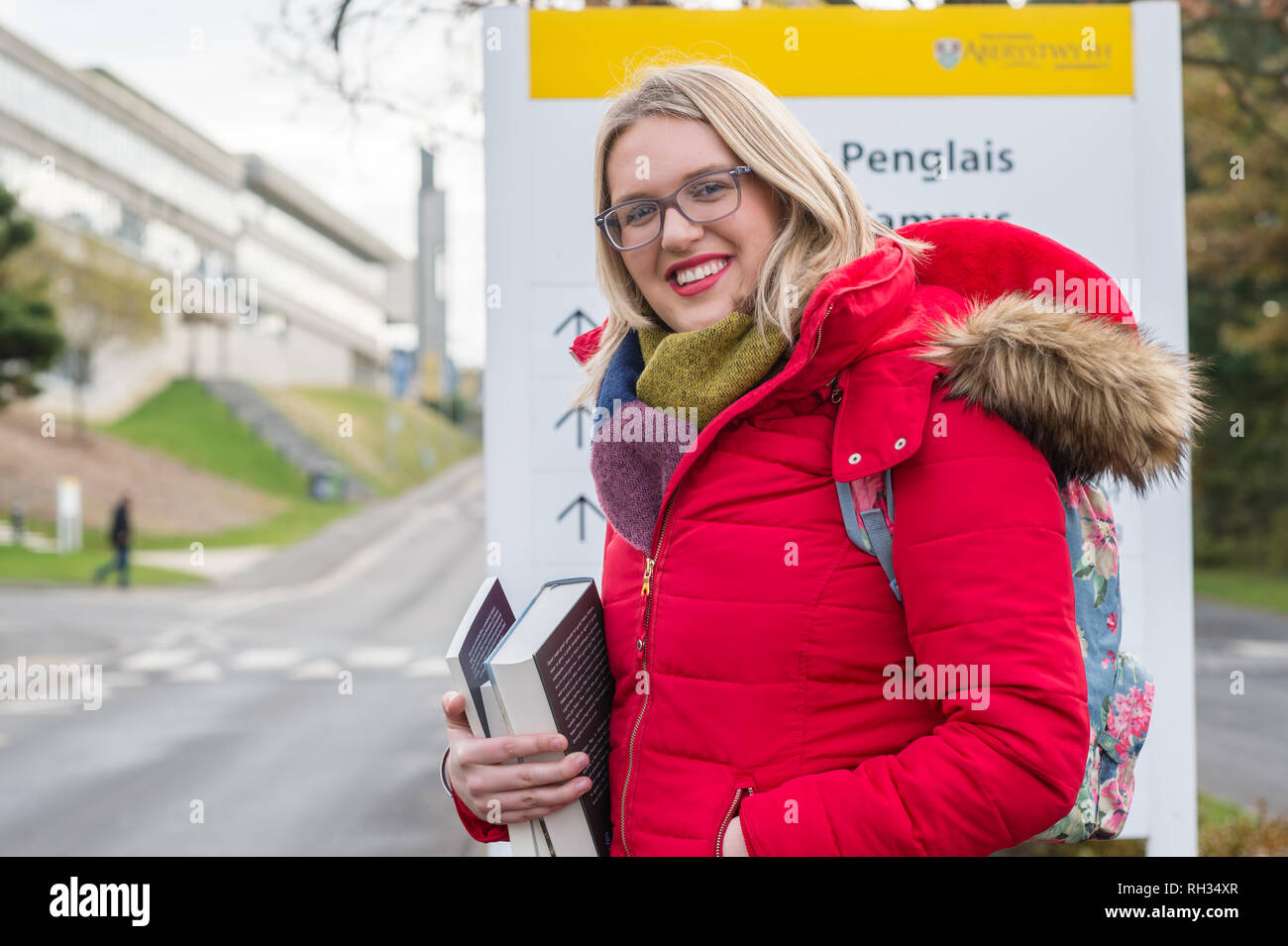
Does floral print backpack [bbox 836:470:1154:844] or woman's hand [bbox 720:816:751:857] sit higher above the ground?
floral print backpack [bbox 836:470:1154:844]

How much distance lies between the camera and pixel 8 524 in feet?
80.6

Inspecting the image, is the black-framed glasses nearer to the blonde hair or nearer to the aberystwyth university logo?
the blonde hair

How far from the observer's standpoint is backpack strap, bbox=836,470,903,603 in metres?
1.46

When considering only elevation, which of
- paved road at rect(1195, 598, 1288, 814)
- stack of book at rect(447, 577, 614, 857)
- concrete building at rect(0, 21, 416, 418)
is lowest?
paved road at rect(1195, 598, 1288, 814)

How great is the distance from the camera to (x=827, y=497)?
1.51m

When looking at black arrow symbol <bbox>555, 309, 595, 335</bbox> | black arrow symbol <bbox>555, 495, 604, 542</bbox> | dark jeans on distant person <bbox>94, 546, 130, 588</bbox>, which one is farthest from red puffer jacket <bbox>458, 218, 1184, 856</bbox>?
dark jeans on distant person <bbox>94, 546, 130, 588</bbox>

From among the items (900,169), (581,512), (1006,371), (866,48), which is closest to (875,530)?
(1006,371)

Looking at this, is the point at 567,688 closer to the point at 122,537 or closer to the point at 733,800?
the point at 733,800

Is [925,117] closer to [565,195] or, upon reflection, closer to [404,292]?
[565,195]

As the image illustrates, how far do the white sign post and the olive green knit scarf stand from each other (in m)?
→ 1.27

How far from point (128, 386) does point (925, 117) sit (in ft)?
147

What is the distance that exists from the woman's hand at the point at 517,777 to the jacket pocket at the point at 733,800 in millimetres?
223

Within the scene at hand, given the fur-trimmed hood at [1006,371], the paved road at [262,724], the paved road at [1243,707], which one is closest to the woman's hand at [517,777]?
the fur-trimmed hood at [1006,371]
